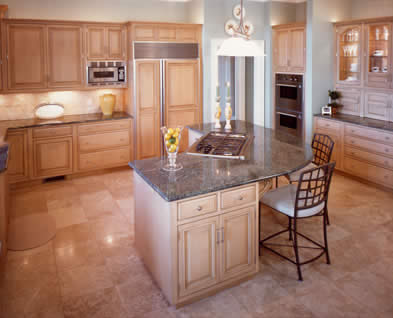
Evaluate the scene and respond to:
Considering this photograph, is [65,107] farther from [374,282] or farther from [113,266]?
[374,282]

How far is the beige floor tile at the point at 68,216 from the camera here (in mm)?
4203

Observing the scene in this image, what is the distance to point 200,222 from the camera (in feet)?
8.88

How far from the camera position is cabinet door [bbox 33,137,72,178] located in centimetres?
532

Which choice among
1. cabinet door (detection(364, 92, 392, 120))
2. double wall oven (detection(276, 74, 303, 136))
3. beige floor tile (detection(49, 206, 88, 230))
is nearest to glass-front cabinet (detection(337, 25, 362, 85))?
cabinet door (detection(364, 92, 392, 120))

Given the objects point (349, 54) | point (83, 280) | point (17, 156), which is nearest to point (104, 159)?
point (17, 156)

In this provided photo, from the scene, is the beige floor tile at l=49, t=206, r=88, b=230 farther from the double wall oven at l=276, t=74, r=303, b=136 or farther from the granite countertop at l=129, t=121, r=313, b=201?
the double wall oven at l=276, t=74, r=303, b=136

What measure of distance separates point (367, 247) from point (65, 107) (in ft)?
15.3

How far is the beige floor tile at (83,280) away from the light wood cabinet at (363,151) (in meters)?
3.74

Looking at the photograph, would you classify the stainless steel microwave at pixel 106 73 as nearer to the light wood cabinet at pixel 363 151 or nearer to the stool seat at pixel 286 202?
the light wood cabinet at pixel 363 151

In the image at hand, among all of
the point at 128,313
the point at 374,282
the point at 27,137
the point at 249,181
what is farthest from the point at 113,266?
the point at 27,137

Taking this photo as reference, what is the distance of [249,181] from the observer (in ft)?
9.21

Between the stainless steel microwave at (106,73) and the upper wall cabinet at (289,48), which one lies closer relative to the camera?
the stainless steel microwave at (106,73)

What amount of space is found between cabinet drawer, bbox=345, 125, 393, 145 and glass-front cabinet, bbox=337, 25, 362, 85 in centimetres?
79

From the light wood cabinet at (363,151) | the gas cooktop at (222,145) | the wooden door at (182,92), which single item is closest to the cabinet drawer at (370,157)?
the light wood cabinet at (363,151)
